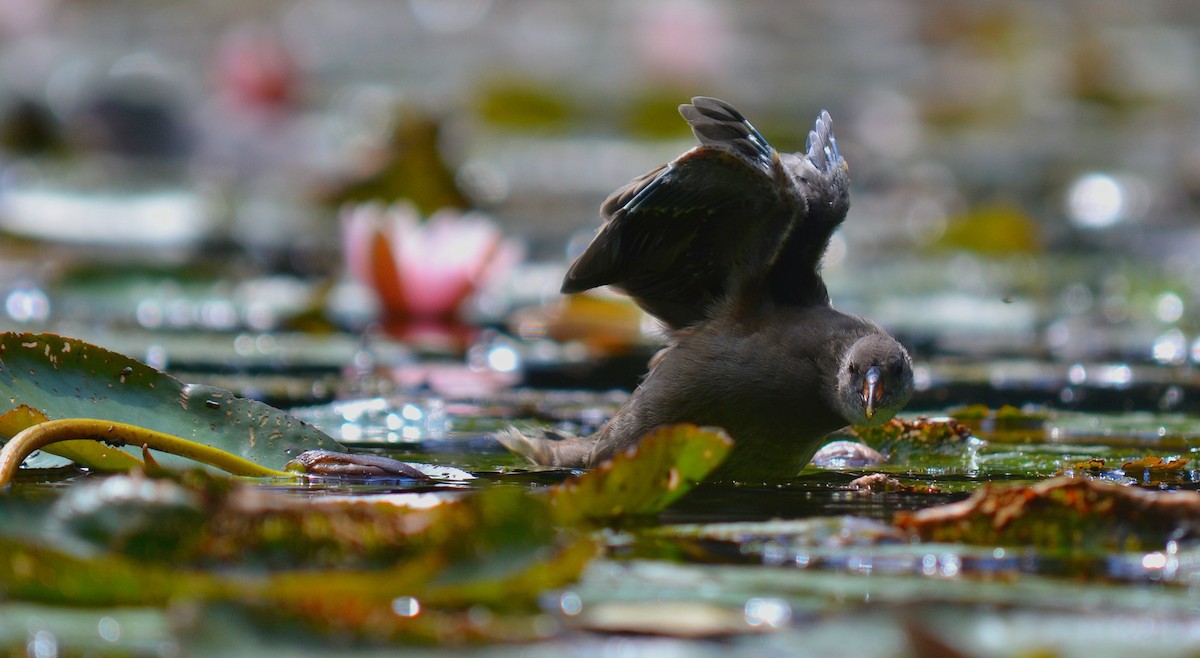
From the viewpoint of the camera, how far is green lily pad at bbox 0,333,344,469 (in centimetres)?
292

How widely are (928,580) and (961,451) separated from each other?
1605mm

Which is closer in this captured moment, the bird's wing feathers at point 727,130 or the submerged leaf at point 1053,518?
the submerged leaf at point 1053,518

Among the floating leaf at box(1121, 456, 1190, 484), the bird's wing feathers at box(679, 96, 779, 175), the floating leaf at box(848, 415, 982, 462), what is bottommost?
the floating leaf at box(1121, 456, 1190, 484)

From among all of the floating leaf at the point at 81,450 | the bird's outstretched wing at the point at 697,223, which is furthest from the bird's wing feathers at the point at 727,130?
the floating leaf at the point at 81,450

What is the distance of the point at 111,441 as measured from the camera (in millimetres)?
2803

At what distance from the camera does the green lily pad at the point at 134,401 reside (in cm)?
292

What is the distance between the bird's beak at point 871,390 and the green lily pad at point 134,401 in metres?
1.09

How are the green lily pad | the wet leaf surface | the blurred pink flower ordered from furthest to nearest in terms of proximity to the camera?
the blurred pink flower
the green lily pad
the wet leaf surface

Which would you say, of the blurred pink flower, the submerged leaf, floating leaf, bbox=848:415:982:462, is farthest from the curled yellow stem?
the blurred pink flower

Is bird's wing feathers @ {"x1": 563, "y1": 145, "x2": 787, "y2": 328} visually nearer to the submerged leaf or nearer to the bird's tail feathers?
the bird's tail feathers

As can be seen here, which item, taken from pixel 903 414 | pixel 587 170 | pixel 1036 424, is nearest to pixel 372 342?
pixel 903 414

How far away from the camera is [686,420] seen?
3449 mm

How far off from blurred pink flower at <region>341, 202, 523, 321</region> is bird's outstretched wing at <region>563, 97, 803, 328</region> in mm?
2521

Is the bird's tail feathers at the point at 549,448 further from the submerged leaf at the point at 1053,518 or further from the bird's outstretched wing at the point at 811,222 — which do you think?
the submerged leaf at the point at 1053,518
